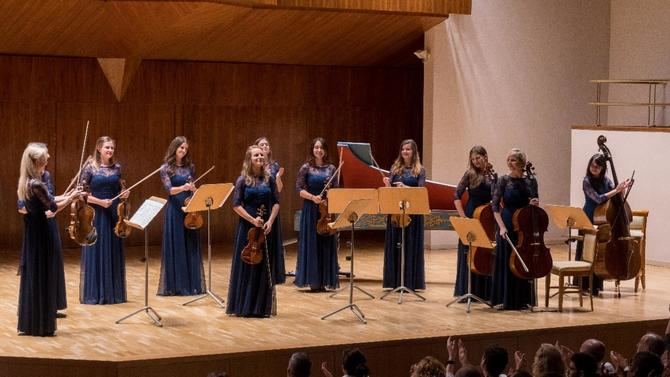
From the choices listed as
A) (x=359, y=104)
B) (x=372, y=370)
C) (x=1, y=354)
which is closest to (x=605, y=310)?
(x=372, y=370)

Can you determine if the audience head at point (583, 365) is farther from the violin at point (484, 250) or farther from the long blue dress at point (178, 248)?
the long blue dress at point (178, 248)

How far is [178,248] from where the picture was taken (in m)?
10.9

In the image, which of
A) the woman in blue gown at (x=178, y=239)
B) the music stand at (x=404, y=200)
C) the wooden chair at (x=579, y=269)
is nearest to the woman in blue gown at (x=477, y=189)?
the music stand at (x=404, y=200)

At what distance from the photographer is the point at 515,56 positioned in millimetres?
14703

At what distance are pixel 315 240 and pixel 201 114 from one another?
13.8 ft

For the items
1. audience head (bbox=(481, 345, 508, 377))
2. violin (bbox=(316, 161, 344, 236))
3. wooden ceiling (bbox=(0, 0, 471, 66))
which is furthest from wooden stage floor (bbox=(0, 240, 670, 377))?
wooden ceiling (bbox=(0, 0, 471, 66))

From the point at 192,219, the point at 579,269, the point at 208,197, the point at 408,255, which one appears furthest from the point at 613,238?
the point at 192,219

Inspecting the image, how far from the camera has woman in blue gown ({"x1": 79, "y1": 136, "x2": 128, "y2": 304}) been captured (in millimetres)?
10242

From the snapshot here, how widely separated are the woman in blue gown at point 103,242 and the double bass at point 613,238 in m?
4.22

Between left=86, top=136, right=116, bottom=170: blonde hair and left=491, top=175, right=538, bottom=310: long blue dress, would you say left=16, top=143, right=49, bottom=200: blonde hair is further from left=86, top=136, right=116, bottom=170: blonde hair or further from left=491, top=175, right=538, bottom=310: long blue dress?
left=491, top=175, right=538, bottom=310: long blue dress

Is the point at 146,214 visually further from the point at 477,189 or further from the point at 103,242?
the point at 477,189

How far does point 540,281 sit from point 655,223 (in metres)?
2.09

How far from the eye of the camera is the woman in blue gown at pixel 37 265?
8680 millimetres

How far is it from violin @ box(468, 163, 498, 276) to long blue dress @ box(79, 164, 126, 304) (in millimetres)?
3055
